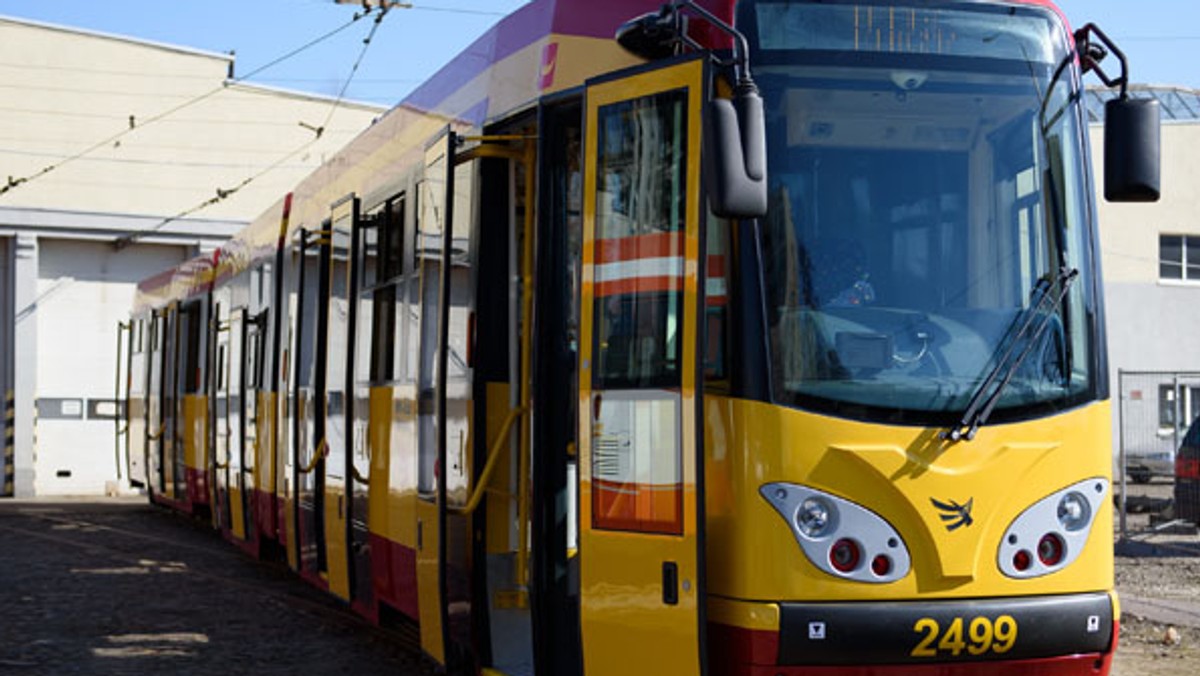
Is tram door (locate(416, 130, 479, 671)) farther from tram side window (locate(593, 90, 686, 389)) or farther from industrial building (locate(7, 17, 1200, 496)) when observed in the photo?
industrial building (locate(7, 17, 1200, 496))

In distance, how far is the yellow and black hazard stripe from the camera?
101 feet

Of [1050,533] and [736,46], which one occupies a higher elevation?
[736,46]

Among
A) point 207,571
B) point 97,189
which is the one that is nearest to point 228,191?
point 97,189

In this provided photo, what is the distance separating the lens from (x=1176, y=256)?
40625 mm

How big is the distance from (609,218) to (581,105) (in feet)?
2.19

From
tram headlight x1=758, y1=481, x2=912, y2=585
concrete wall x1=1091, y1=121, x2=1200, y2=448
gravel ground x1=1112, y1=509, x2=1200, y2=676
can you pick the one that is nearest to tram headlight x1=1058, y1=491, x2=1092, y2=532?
tram headlight x1=758, y1=481, x2=912, y2=585

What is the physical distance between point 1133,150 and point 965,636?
6.58 feet

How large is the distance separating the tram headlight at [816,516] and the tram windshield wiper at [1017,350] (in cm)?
54

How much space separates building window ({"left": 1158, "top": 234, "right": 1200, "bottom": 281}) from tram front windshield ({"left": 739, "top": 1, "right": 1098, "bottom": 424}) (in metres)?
35.5

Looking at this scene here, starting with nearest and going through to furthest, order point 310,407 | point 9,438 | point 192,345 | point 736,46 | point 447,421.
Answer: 1. point 736,46
2. point 447,421
3. point 310,407
4. point 192,345
5. point 9,438

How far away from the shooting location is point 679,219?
659cm

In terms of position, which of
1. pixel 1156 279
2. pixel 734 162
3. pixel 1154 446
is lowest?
pixel 1154 446

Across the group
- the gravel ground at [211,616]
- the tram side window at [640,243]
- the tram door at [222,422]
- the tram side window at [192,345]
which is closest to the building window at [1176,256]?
the gravel ground at [211,616]

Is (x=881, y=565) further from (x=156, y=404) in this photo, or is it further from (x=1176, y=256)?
(x=1176, y=256)
